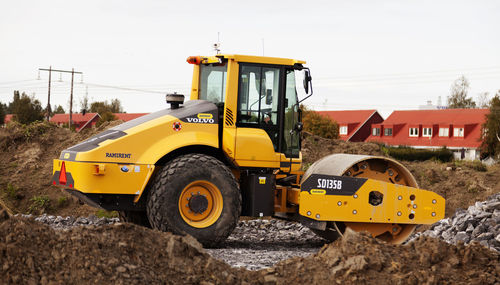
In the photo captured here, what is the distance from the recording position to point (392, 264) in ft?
20.6

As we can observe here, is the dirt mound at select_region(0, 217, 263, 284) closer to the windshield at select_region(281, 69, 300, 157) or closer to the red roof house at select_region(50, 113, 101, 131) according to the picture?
the windshield at select_region(281, 69, 300, 157)

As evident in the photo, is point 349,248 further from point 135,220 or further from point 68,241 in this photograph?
point 135,220

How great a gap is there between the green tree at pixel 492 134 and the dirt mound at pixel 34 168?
29579mm

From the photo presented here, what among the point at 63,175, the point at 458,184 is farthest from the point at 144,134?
the point at 458,184

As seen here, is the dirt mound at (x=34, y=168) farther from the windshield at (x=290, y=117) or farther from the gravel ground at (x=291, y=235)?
the windshield at (x=290, y=117)

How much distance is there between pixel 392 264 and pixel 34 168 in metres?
12.9

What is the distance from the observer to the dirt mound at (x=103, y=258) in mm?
5590

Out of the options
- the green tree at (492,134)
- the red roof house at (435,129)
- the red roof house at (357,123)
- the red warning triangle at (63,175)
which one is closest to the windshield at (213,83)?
the red warning triangle at (63,175)

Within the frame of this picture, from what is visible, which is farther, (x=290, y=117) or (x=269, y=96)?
(x=290, y=117)

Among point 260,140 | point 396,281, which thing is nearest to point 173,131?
point 260,140

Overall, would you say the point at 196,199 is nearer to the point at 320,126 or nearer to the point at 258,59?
the point at 258,59

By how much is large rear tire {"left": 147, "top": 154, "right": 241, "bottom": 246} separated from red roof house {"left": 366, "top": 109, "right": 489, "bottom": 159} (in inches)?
1488

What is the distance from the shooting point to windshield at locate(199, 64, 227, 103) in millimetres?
9967

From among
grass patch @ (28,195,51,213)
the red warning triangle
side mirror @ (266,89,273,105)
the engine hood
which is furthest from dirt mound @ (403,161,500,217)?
Answer: the red warning triangle
